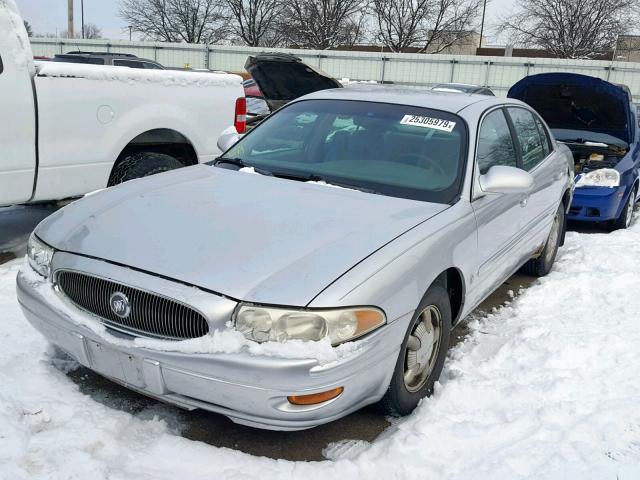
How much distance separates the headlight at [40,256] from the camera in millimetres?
2846

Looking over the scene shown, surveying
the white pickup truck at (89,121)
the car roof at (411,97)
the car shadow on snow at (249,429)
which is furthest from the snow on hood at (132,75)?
the car shadow on snow at (249,429)

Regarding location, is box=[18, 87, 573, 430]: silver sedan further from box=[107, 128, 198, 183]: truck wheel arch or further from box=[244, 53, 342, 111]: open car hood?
box=[244, 53, 342, 111]: open car hood

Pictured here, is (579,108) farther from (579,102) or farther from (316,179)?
(316,179)

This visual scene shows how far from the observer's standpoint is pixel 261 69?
8680mm

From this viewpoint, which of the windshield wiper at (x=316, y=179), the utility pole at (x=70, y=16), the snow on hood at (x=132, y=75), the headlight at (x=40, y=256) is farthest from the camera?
the utility pole at (x=70, y=16)

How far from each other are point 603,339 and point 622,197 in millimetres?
3552

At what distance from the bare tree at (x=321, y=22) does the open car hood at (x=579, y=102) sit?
32.1m

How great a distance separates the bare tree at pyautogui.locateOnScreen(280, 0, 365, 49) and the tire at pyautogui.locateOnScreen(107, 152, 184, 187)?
34399 millimetres

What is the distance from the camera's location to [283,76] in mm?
8766

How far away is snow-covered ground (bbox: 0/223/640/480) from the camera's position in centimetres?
244

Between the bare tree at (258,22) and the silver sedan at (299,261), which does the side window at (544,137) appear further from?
the bare tree at (258,22)

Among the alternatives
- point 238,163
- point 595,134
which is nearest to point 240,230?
point 238,163

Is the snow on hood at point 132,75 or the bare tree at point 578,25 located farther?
the bare tree at point 578,25

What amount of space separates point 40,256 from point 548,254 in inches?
157
